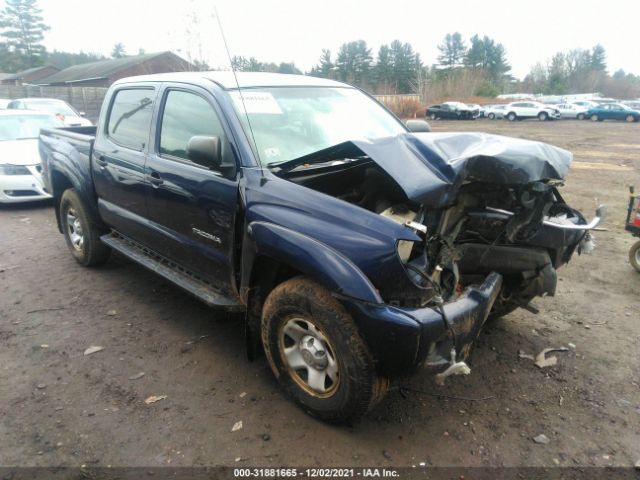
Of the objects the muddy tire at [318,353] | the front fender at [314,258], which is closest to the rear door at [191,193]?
the front fender at [314,258]

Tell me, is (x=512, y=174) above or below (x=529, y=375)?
above

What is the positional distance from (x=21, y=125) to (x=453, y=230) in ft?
29.9

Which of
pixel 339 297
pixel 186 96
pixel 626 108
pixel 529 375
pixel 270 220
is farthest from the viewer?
pixel 626 108

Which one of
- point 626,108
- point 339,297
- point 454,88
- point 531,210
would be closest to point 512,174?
point 531,210

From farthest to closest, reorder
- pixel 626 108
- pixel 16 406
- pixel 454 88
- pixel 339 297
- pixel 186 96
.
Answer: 1. pixel 454 88
2. pixel 626 108
3. pixel 186 96
4. pixel 16 406
5. pixel 339 297

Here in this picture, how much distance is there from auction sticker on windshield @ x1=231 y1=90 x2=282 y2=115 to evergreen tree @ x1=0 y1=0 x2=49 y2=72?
7128 centimetres

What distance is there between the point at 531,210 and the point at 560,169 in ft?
1.01

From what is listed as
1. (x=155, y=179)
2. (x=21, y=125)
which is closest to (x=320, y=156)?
(x=155, y=179)

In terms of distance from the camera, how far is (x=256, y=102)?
3395mm

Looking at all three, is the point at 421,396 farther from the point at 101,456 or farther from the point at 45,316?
the point at 45,316

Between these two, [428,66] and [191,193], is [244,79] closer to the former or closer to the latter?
[191,193]

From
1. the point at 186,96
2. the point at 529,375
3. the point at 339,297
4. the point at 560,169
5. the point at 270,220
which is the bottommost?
the point at 529,375

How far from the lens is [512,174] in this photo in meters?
2.69

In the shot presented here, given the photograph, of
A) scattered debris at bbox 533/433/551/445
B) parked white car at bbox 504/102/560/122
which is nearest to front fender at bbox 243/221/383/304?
scattered debris at bbox 533/433/551/445
